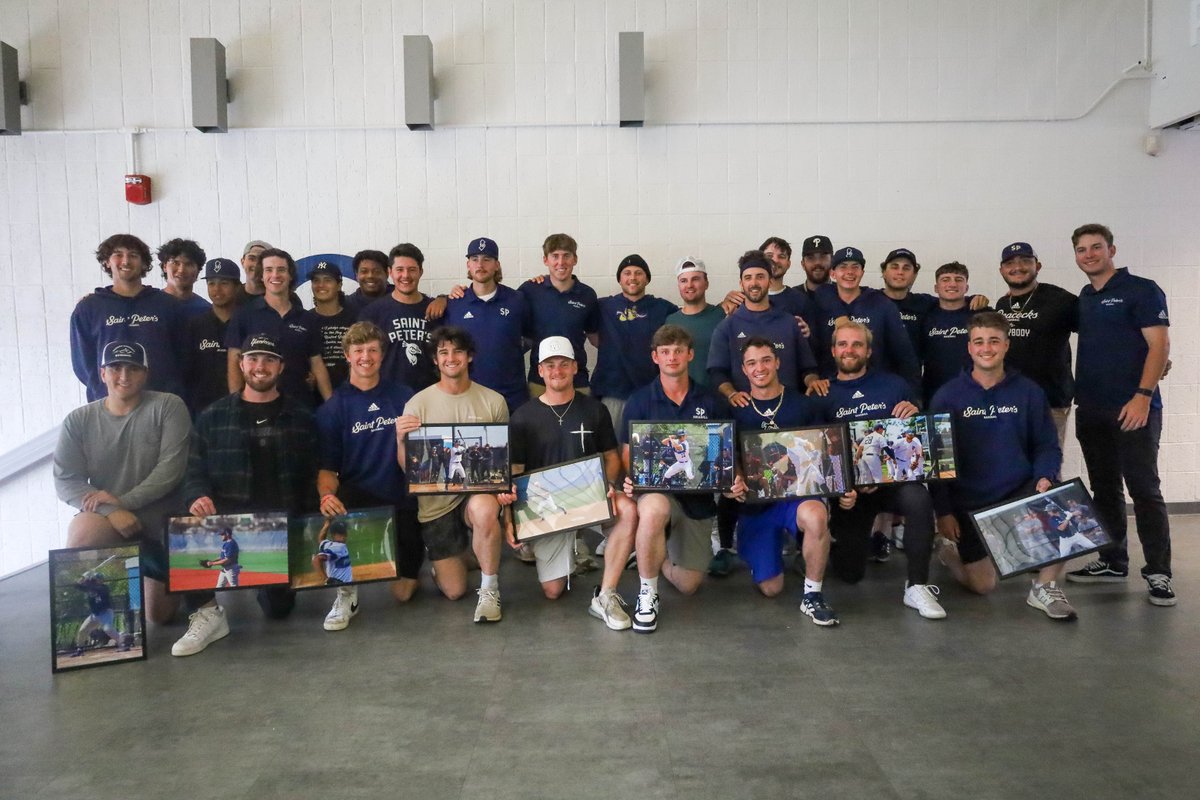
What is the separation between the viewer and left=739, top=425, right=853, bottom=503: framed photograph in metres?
4.07

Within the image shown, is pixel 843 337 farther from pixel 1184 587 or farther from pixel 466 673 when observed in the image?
pixel 466 673

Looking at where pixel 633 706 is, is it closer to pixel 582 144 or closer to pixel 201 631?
pixel 201 631

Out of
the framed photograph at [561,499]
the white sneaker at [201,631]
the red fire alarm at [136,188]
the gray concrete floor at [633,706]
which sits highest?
the red fire alarm at [136,188]

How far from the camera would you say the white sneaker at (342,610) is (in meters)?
3.99

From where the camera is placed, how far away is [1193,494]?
21.2 ft

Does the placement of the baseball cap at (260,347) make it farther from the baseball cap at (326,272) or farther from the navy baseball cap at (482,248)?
the navy baseball cap at (482,248)

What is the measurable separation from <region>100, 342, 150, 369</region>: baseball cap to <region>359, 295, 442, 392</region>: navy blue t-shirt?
1374 mm

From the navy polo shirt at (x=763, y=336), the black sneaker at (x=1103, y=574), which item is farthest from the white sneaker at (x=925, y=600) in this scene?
the navy polo shirt at (x=763, y=336)

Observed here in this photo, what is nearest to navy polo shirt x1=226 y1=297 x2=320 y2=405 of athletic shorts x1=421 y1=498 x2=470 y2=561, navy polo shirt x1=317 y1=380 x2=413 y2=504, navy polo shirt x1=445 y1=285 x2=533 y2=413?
navy polo shirt x1=317 y1=380 x2=413 y2=504

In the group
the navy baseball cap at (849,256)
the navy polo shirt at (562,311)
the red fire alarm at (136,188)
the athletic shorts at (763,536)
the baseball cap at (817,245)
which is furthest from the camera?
the red fire alarm at (136,188)

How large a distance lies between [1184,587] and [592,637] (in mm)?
3399

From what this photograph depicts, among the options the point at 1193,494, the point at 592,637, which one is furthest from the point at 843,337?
the point at 1193,494

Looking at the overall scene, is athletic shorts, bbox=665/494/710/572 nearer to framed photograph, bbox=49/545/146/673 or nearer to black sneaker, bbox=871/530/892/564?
black sneaker, bbox=871/530/892/564

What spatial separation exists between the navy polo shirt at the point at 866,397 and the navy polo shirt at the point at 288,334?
3146 mm
